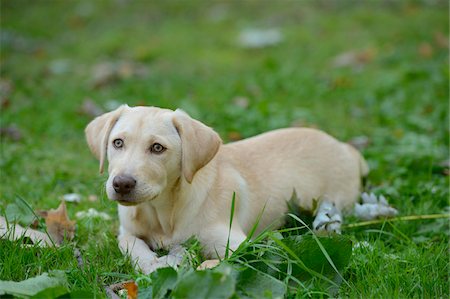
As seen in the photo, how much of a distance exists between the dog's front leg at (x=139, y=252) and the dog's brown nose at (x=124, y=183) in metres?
0.45

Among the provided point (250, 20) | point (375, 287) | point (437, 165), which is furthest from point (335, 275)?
point (250, 20)

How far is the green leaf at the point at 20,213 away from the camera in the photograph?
12.9ft

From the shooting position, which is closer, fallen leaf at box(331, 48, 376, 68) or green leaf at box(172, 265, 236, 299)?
green leaf at box(172, 265, 236, 299)

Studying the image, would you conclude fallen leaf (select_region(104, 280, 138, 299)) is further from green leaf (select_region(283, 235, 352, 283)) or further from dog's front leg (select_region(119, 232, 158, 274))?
green leaf (select_region(283, 235, 352, 283))

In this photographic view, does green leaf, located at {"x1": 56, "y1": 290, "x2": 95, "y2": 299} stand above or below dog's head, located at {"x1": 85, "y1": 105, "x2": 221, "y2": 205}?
below

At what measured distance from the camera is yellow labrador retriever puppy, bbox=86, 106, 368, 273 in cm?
350

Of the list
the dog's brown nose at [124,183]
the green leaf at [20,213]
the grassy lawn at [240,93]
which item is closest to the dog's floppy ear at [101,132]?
the grassy lawn at [240,93]

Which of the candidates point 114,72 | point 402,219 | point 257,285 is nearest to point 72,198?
point 257,285

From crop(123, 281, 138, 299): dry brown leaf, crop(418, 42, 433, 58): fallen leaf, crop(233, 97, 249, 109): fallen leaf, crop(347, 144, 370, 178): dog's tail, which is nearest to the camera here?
crop(123, 281, 138, 299): dry brown leaf

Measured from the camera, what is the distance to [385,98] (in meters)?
7.84

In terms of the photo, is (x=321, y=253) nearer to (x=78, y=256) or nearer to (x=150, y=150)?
(x=150, y=150)

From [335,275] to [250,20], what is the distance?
32.0 feet

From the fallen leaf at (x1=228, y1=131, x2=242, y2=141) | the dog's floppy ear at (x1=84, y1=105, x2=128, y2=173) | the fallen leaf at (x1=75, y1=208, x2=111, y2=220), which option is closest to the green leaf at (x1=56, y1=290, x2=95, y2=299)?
the dog's floppy ear at (x1=84, y1=105, x2=128, y2=173)

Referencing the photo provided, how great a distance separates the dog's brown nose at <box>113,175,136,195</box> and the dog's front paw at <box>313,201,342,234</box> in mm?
1191
